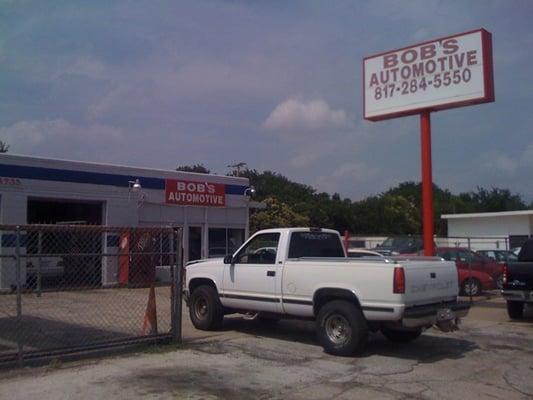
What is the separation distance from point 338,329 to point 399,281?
4.70 feet

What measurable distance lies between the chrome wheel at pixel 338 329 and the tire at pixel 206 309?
2.82 m

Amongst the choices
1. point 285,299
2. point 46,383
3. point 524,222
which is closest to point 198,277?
point 285,299

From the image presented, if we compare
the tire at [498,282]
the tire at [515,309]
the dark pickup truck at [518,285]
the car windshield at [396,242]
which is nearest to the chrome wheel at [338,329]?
the dark pickup truck at [518,285]

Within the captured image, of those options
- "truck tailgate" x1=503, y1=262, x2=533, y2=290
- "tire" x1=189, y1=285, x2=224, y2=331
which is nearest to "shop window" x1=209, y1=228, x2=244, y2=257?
"truck tailgate" x1=503, y1=262, x2=533, y2=290

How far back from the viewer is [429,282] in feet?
34.9

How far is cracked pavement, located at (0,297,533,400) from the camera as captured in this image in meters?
8.17

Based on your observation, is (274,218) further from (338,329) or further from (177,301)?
(338,329)

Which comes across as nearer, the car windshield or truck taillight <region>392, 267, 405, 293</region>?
truck taillight <region>392, 267, 405, 293</region>

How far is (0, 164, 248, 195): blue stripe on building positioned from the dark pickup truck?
14.1 meters

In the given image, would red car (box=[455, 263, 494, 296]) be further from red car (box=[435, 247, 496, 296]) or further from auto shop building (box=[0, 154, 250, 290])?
auto shop building (box=[0, 154, 250, 290])

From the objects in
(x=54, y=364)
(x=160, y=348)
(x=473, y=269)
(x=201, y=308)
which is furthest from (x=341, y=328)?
(x=473, y=269)

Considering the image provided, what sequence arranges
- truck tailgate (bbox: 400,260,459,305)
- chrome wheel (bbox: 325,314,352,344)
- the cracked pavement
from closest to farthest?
the cracked pavement → truck tailgate (bbox: 400,260,459,305) → chrome wheel (bbox: 325,314,352,344)

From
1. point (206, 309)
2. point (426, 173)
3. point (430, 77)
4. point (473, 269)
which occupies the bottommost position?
point (206, 309)

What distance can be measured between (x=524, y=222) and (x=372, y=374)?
41.8 metres
